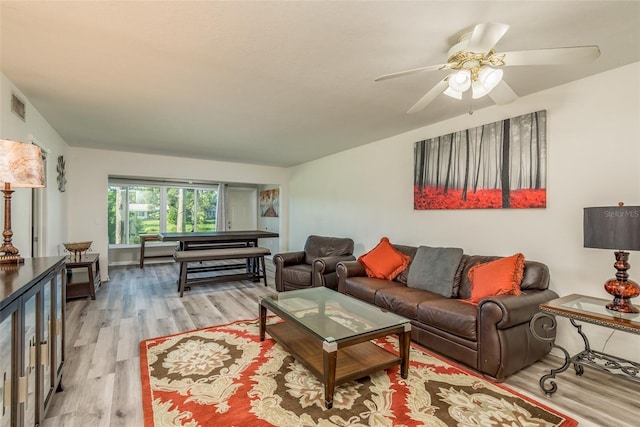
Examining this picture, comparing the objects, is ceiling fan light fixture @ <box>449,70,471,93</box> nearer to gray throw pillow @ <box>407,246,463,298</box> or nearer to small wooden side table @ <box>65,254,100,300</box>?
gray throw pillow @ <box>407,246,463,298</box>

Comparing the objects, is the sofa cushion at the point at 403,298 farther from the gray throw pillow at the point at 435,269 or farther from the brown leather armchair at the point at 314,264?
the brown leather armchair at the point at 314,264

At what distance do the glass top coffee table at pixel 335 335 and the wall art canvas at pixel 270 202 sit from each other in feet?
16.1

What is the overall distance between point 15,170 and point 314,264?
3.24 meters

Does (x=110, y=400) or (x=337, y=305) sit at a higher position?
(x=337, y=305)

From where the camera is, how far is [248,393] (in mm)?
2066

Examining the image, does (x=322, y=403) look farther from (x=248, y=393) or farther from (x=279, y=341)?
(x=279, y=341)

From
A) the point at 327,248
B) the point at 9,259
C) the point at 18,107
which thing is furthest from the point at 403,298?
the point at 18,107

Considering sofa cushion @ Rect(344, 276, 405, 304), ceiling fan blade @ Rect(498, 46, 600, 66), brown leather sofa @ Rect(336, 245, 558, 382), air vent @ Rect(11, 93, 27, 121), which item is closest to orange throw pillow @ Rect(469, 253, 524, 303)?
brown leather sofa @ Rect(336, 245, 558, 382)

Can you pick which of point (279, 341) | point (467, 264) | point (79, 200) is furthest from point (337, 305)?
point (79, 200)

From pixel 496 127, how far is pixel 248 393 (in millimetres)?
3352

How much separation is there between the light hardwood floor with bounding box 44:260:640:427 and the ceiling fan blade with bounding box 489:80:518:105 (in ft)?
6.84

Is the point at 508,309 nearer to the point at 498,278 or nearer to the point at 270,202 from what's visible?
the point at 498,278

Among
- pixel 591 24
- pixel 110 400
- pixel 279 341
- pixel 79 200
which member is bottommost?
pixel 110 400

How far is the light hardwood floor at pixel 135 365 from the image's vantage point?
74.6 inches
